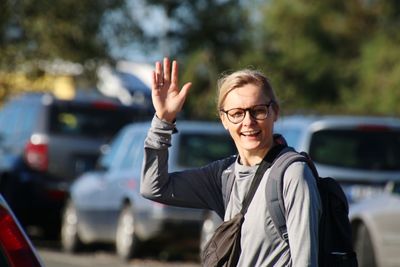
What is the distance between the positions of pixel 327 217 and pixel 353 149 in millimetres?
9458

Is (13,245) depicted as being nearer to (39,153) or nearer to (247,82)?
(247,82)

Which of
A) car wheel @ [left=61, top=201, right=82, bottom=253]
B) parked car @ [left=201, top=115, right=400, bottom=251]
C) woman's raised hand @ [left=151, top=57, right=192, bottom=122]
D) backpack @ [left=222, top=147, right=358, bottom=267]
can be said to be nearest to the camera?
backpack @ [left=222, top=147, right=358, bottom=267]

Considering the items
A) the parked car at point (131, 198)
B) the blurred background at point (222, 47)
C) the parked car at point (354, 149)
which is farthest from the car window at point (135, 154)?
the blurred background at point (222, 47)

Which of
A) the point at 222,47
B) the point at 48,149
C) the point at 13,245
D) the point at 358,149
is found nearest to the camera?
the point at 13,245

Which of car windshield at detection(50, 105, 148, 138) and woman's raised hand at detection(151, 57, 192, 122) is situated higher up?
woman's raised hand at detection(151, 57, 192, 122)

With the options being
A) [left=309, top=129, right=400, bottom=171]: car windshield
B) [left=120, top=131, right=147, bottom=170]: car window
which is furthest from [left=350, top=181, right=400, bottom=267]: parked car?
[left=120, top=131, right=147, bottom=170]: car window

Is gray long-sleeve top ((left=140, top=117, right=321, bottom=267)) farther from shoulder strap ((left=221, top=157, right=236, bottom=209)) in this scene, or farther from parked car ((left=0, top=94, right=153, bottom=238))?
parked car ((left=0, top=94, right=153, bottom=238))

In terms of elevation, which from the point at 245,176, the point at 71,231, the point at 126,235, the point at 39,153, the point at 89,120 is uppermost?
the point at 245,176

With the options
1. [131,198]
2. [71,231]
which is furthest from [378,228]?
[71,231]

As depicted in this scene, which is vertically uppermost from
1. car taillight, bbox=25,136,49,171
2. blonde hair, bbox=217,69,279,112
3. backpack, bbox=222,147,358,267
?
blonde hair, bbox=217,69,279,112

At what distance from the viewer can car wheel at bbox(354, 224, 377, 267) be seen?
12602 mm

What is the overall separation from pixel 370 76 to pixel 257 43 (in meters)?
3.53

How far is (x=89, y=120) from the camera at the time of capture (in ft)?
60.9

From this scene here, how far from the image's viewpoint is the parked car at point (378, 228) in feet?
40.2
